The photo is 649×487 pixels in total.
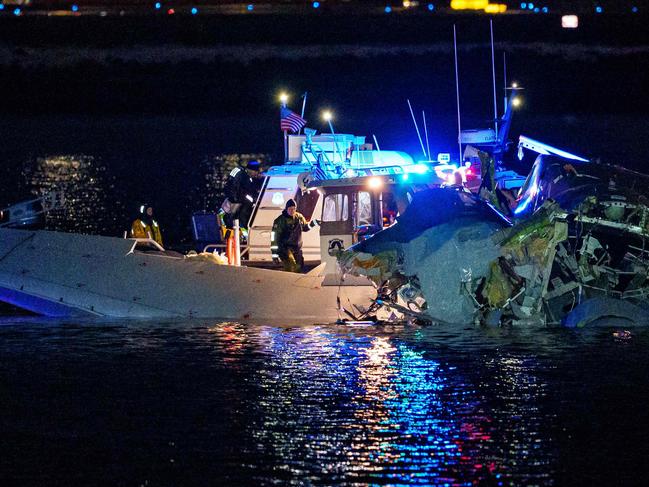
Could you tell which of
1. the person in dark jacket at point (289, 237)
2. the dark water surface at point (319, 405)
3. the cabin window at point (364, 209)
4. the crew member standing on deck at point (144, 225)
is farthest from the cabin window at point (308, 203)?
the crew member standing on deck at point (144, 225)

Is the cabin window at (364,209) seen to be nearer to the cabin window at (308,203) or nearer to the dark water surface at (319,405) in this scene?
the cabin window at (308,203)

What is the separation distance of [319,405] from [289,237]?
6.66 meters

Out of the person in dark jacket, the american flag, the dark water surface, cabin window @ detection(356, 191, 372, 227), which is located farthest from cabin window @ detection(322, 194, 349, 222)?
the american flag

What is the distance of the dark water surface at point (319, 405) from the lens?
10812 millimetres

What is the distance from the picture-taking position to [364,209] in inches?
785

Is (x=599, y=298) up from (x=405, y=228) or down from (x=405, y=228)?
down

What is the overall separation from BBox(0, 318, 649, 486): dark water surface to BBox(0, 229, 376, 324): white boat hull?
393 mm

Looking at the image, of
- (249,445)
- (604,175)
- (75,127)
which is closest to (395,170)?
(604,175)

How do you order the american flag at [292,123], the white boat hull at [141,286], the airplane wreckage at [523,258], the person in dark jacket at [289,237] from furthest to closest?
the american flag at [292,123], the person in dark jacket at [289,237], the white boat hull at [141,286], the airplane wreckage at [523,258]

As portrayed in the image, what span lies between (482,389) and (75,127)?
116m

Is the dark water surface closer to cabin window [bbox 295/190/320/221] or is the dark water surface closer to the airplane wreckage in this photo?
the airplane wreckage

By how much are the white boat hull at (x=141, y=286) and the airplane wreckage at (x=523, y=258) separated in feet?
4.02

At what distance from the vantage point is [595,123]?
11150cm

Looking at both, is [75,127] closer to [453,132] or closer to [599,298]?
[453,132]
